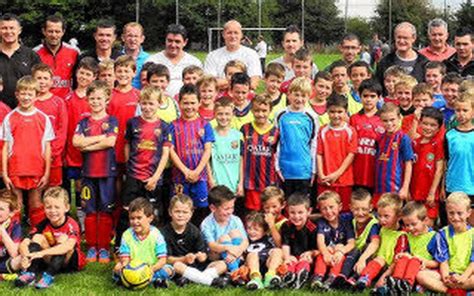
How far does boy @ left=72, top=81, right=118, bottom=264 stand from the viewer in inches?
300

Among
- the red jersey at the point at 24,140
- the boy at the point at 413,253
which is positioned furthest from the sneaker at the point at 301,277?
the red jersey at the point at 24,140

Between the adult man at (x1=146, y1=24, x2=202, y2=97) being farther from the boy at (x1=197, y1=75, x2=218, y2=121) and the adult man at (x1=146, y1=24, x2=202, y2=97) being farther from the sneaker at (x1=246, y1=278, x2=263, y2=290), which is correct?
the sneaker at (x1=246, y1=278, x2=263, y2=290)

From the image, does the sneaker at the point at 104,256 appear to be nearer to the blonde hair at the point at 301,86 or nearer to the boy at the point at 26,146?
the boy at the point at 26,146

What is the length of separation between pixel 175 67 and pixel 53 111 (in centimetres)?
171

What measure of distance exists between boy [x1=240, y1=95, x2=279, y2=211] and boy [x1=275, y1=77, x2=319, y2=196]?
8cm

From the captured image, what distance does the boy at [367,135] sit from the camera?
7703 mm

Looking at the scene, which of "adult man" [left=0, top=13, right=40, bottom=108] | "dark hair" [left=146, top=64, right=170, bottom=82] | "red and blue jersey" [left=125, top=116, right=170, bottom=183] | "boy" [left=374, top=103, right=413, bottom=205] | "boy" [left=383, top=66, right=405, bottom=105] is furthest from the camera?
"adult man" [left=0, top=13, right=40, bottom=108]

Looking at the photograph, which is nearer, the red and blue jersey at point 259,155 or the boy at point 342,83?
the red and blue jersey at point 259,155

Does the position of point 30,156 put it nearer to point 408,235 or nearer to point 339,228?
point 339,228

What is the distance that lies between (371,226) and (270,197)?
102cm

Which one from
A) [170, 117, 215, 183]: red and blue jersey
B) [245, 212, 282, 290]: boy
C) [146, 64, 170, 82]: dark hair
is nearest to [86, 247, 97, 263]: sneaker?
[170, 117, 215, 183]: red and blue jersey

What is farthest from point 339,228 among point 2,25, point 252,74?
point 2,25

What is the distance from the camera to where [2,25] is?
866 cm

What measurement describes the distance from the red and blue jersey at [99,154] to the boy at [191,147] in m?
0.62
